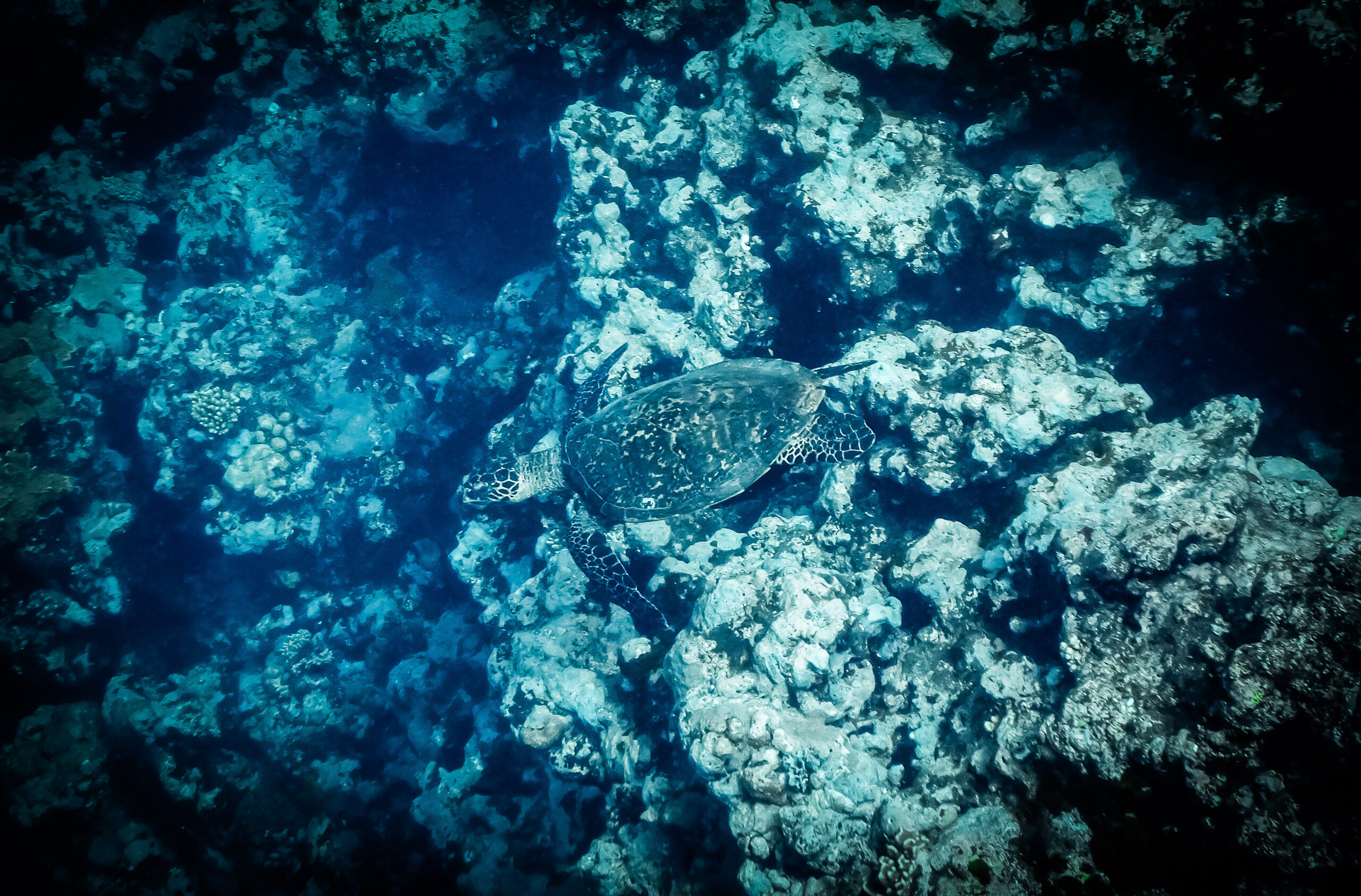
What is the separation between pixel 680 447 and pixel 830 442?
1273mm

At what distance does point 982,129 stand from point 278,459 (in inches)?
351

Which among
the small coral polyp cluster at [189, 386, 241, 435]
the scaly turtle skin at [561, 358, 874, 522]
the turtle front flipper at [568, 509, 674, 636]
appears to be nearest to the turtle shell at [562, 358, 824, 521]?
the scaly turtle skin at [561, 358, 874, 522]

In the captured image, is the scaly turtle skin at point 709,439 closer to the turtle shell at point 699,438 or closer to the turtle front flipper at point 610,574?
the turtle shell at point 699,438

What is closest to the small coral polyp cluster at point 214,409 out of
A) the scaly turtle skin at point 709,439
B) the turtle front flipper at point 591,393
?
the turtle front flipper at point 591,393

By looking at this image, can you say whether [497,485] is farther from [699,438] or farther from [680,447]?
[699,438]

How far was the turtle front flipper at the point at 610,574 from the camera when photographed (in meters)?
4.31

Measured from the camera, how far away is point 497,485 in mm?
5094

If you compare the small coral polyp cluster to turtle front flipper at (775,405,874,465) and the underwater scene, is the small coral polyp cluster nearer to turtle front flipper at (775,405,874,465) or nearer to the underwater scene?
the underwater scene

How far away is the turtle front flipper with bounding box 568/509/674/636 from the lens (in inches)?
170

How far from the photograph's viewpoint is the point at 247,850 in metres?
6.14

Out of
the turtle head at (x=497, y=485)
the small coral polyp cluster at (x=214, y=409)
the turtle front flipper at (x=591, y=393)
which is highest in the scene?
the turtle front flipper at (x=591, y=393)

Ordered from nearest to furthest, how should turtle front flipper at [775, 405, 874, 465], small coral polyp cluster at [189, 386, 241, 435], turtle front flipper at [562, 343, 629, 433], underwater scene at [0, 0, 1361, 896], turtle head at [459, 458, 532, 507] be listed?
underwater scene at [0, 0, 1361, 896], turtle front flipper at [775, 405, 874, 465], turtle head at [459, 458, 532, 507], turtle front flipper at [562, 343, 629, 433], small coral polyp cluster at [189, 386, 241, 435]

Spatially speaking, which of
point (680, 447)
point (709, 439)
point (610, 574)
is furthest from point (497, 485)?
point (709, 439)

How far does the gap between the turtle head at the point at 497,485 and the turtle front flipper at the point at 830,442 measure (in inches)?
105
